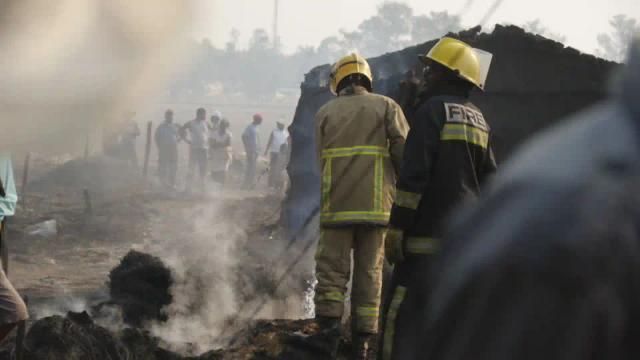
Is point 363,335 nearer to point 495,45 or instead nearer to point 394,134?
point 394,134

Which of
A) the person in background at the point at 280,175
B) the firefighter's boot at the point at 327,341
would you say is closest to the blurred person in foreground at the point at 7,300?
the firefighter's boot at the point at 327,341

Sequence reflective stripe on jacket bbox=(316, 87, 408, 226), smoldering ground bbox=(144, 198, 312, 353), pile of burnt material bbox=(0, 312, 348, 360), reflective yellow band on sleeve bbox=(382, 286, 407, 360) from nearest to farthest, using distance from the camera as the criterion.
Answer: reflective yellow band on sleeve bbox=(382, 286, 407, 360) → pile of burnt material bbox=(0, 312, 348, 360) → reflective stripe on jacket bbox=(316, 87, 408, 226) → smoldering ground bbox=(144, 198, 312, 353)

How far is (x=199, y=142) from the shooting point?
16.6 m

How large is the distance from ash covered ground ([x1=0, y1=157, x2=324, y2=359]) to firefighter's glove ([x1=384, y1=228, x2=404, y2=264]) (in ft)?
4.91

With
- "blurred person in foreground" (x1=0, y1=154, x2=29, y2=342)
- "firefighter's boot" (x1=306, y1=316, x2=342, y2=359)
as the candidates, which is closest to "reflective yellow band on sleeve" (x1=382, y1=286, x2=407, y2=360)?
"firefighter's boot" (x1=306, y1=316, x2=342, y2=359)

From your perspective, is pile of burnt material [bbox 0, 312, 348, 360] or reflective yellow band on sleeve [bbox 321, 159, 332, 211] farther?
reflective yellow band on sleeve [bbox 321, 159, 332, 211]

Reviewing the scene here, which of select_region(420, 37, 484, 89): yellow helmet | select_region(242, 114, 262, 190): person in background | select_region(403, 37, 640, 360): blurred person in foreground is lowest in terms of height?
select_region(403, 37, 640, 360): blurred person in foreground

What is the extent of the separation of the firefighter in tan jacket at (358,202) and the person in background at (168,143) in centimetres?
1237

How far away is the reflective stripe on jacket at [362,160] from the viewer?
488 centimetres

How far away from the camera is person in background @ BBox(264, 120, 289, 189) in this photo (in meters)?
17.7

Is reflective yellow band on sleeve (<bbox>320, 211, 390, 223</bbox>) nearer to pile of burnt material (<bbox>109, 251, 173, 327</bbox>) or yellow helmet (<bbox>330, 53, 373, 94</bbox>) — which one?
yellow helmet (<bbox>330, 53, 373, 94</bbox>)

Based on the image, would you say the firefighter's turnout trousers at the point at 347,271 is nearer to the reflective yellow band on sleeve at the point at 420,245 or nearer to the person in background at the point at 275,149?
the reflective yellow band on sleeve at the point at 420,245

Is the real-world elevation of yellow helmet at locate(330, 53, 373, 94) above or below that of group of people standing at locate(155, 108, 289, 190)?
below

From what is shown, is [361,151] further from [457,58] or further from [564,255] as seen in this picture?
[564,255]
